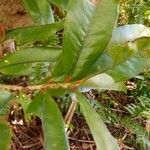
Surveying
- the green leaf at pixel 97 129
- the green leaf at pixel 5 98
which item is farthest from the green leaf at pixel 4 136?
the green leaf at pixel 97 129

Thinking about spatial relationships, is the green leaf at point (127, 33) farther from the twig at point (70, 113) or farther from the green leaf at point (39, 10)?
the twig at point (70, 113)

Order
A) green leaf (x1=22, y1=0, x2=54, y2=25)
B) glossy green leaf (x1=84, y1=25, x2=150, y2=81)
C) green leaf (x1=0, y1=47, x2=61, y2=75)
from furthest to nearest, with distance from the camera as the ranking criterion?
green leaf (x1=22, y1=0, x2=54, y2=25)
green leaf (x1=0, y1=47, x2=61, y2=75)
glossy green leaf (x1=84, y1=25, x2=150, y2=81)

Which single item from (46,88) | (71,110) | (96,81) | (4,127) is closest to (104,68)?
(96,81)

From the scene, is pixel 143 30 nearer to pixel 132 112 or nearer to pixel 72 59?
pixel 72 59

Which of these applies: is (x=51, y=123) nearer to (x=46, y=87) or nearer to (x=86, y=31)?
(x=46, y=87)

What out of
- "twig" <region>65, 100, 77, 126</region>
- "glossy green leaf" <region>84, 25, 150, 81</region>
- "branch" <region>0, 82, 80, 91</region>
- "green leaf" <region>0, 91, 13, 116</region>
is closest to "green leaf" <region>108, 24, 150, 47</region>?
"glossy green leaf" <region>84, 25, 150, 81</region>

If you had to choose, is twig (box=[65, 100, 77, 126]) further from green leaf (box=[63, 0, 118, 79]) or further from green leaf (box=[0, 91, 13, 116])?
green leaf (box=[63, 0, 118, 79])
